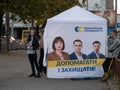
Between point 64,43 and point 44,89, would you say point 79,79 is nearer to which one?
point 64,43

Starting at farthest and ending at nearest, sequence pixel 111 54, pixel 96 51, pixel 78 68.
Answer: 1. pixel 96 51
2. pixel 78 68
3. pixel 111 54

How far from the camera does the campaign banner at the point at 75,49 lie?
16.9m

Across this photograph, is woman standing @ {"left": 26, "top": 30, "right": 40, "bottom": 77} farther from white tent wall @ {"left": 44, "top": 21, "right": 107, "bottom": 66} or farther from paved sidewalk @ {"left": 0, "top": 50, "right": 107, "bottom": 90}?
white tent wall @ {"left": 44, "top": 21, "right": 107, "bottom": 66}

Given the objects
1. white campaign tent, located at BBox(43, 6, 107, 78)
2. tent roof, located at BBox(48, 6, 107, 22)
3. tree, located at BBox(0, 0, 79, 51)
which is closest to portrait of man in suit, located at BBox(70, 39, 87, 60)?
white campaign tent, located at BBox(43, 6, 107, 78)

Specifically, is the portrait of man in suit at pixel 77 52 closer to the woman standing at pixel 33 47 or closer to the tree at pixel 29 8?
the woman standing at pixel 33 47

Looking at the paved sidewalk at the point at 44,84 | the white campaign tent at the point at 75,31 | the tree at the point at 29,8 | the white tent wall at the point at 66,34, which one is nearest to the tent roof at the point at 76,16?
the white campaign tent at the point at 75,31

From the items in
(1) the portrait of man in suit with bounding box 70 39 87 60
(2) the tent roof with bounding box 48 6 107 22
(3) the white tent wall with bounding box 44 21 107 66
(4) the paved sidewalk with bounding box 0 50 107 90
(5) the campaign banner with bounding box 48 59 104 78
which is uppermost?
(2) the tent roof with bounding box 48 6 107 22

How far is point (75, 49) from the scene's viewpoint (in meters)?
17.0

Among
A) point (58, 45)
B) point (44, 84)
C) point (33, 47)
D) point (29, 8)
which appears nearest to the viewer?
point (44, 84)

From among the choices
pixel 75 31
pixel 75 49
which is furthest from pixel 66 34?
pixel 75 49

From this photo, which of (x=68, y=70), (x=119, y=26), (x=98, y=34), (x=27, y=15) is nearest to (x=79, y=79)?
(x=68, y=70)

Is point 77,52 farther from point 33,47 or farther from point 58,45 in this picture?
point 33,47

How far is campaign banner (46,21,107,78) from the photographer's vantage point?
664 inches

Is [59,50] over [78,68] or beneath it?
over
